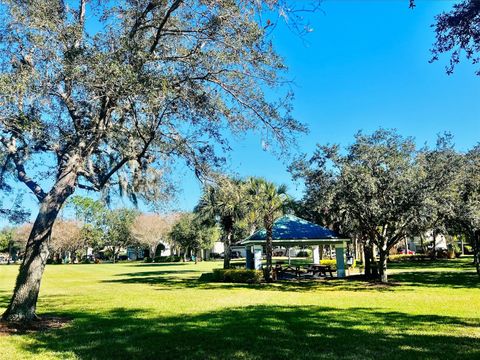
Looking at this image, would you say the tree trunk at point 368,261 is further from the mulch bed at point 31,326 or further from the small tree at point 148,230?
the small tree at point 148,230

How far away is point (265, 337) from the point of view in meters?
8.64

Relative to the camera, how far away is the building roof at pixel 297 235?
26.8 meters

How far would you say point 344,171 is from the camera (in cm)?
1991

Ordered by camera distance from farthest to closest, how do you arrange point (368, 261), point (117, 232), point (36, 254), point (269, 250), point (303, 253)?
point (303, 253), point (117, 232), point (368, 261), point (269, 250), point (36, 254)

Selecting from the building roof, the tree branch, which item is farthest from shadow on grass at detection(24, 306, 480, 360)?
the building roof

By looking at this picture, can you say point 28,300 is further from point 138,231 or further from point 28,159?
point 138,231

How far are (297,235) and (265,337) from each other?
18991 millimetres

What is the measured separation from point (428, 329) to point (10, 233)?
9822 cm

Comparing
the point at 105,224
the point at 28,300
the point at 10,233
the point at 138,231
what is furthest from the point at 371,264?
the point at 10,233

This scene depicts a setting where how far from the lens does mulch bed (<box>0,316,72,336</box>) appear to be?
9.51m

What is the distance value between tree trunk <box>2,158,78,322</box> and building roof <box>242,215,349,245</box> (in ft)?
57.2

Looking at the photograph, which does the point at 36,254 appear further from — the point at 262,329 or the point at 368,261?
the point at 368,261

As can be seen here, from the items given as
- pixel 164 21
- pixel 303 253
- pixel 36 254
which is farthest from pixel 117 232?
pixel 164 21

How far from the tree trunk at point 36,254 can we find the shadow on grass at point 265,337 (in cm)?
130
